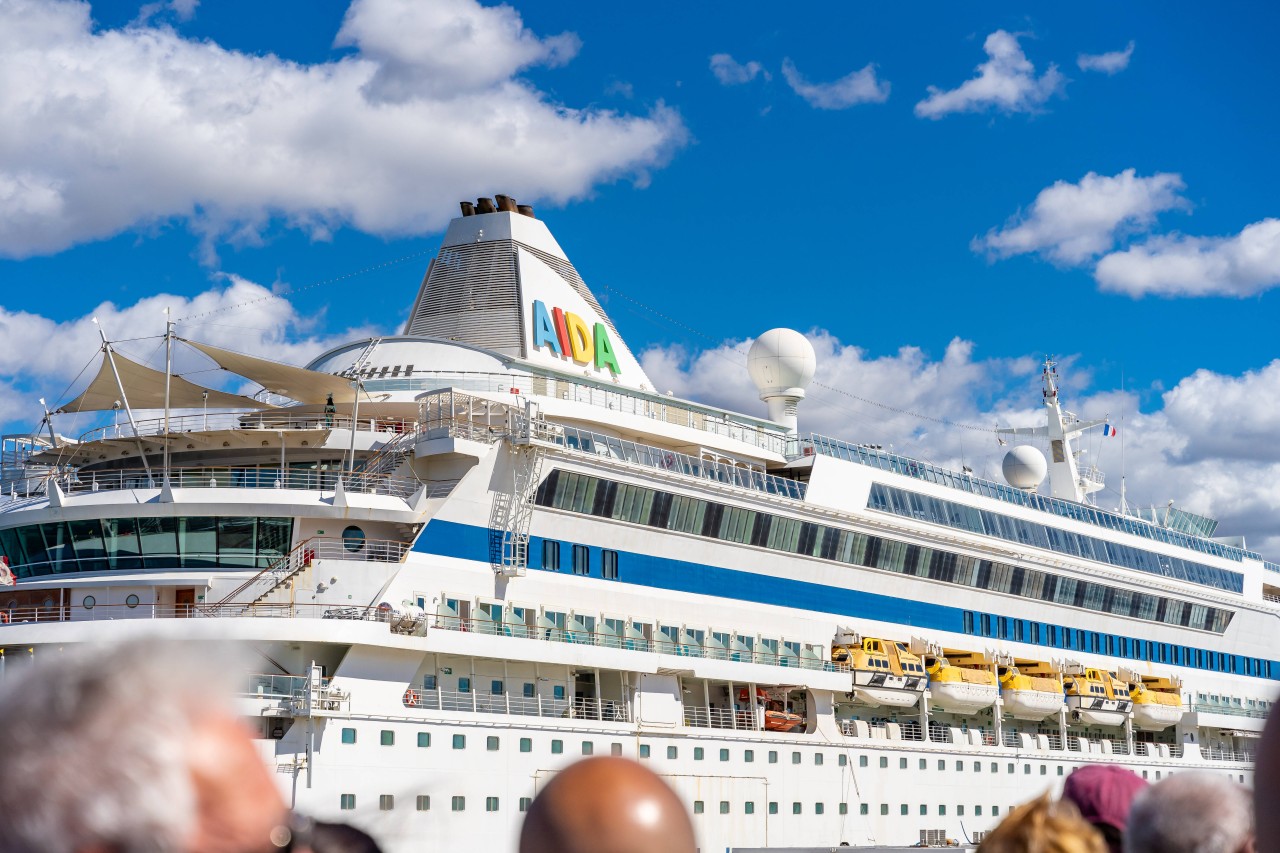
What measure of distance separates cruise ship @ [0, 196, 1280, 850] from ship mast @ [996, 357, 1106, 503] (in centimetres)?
992

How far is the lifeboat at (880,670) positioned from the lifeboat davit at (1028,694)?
445 cm

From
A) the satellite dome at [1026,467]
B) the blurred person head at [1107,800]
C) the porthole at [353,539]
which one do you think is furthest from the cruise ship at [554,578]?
the blurred person head at [1107,800]

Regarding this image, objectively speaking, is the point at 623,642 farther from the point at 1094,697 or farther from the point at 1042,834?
the point at 1042,834

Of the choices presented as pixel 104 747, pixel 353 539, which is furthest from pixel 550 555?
pixel 104 747

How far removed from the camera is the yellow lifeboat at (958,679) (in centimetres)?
4150

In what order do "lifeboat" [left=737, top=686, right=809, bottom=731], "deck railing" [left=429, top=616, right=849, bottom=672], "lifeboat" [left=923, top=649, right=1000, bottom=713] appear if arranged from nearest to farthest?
"deck railing" [left=429, top=616, right=849, bottom=672], "lifeboat" [left=737, top=686, right=809, bottom=731], "lifeboat" [left=923, top=649, right=1000, bottom=713]

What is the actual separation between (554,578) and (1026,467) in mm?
29163

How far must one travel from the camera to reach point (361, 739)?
27.2 metres

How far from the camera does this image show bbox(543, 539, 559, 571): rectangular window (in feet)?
109

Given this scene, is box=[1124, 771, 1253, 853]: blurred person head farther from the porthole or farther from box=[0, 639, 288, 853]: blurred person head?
the porthole

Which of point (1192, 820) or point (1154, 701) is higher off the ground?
point (1192, 820)

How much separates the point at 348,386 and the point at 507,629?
24.1 feet

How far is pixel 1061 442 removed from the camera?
59.9 m

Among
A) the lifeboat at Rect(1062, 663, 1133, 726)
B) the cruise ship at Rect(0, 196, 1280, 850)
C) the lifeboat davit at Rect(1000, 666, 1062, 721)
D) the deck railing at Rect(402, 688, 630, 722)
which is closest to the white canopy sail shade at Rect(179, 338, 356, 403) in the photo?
the cruise ship at Rect(0, 196, 1280, 850)
